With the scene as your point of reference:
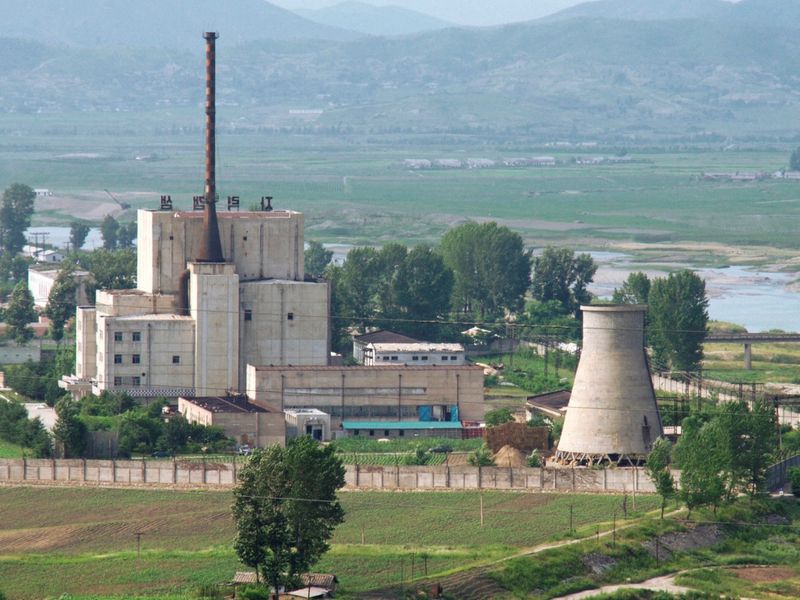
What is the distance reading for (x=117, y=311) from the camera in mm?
75750

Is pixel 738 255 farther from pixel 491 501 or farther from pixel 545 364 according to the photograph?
pixel 491 501

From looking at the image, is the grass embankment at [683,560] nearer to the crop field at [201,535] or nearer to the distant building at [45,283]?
the crop field at [201,535]

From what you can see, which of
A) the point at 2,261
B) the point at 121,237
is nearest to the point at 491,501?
the point at 2,261

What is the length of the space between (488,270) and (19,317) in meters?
22.8

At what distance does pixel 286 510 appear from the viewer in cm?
4666

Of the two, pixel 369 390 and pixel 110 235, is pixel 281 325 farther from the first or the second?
pixel 110 235

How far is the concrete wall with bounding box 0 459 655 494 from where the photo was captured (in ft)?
192

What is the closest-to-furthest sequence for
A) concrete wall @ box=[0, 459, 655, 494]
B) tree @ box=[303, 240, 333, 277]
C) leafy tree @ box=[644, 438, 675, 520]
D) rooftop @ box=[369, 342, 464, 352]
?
leafy tree @ box=[644, 438, 675, 520] → concrete wall @ box=[0, 459, 655, 494] → rooftop @ box=[369, 342, 464, 352] → tree @ box=[303, 240, 333, 277]

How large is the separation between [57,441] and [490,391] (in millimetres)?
21011

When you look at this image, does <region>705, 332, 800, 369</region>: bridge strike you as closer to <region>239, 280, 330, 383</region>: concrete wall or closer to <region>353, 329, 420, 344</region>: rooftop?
<region>353, 329, 420, 344</region>: rooftop

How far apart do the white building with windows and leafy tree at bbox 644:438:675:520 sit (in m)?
17.5

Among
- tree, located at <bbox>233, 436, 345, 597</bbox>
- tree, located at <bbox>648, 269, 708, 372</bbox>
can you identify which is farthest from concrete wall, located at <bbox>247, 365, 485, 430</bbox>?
tree, located at <bbox>233, 436, 345, 597</bbox>

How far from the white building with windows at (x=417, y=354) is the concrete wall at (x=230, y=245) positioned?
14.4 feet

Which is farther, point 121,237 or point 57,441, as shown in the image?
point 121,237
